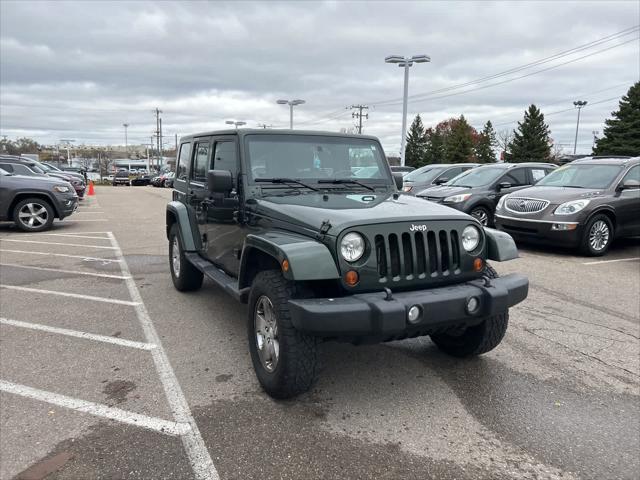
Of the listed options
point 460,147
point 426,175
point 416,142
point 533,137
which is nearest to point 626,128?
point 533,137

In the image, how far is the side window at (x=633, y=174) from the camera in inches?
353

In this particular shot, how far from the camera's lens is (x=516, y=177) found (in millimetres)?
11656

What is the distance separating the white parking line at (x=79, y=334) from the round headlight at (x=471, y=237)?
282 cm

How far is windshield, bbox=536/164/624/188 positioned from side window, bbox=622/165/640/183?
15 cm

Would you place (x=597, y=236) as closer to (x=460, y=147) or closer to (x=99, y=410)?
(x=99, y=410)

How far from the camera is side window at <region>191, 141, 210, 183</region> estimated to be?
5.13 meters

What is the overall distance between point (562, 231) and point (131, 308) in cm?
697

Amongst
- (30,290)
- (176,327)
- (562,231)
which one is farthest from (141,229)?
(562,231)

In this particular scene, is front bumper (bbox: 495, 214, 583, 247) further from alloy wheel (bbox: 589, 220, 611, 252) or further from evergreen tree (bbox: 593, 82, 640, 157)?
evergreen tree (bbox: 593, 82, 640, 157)

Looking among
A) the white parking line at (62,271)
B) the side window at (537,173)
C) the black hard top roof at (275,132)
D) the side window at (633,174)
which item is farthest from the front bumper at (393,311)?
the side window at (537,173)

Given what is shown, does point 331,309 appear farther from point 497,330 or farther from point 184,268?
point 184,268

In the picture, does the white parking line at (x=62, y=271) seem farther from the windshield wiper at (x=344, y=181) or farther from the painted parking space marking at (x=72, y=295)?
the windshield wiper at (x=344, y=181)

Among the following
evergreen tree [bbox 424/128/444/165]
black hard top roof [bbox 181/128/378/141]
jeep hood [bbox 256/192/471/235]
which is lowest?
jeep hood [bbox 256/192/471/235]

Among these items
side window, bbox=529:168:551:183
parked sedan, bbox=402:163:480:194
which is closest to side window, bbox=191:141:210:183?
side window, bbox=529:168:551:183
